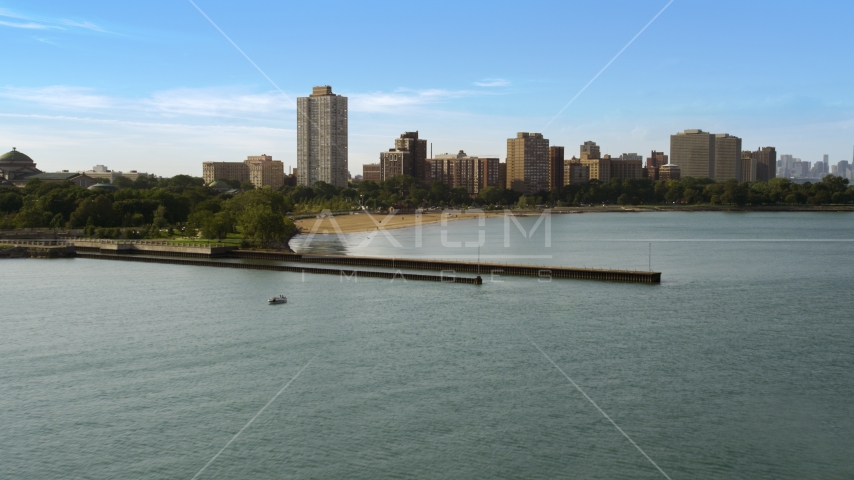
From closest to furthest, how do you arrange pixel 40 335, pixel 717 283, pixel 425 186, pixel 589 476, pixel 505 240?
pixel 589 476
pixel 40 335
pixel 717 283
pixel 505 240
pixel 425 186

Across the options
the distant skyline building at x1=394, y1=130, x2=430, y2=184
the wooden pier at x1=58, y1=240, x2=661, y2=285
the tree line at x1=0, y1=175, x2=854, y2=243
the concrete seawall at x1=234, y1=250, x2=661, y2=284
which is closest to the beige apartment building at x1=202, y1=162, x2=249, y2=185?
the tree line at x1=0, y1=175, x2=854, y2=243

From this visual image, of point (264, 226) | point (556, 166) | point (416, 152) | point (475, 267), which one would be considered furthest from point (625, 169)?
point (475, 267)

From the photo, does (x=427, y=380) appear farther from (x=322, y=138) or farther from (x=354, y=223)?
(x=322, y=138)

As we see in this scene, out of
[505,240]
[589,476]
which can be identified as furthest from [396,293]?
[505,240]

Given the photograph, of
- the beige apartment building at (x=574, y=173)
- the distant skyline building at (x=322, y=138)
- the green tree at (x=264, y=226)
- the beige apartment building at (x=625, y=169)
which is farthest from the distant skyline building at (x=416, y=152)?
the green tree at (x=264, y=226)

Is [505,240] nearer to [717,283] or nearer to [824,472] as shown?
[717,283]

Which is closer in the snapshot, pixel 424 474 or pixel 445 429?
pixel 424 474
